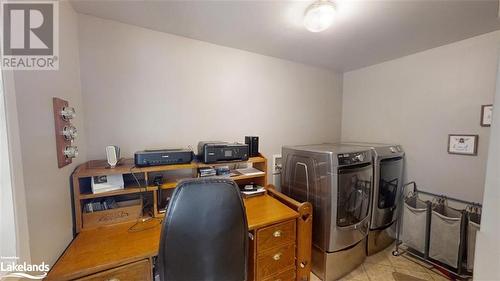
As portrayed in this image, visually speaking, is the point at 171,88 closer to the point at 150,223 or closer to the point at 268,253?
the point at 150,223

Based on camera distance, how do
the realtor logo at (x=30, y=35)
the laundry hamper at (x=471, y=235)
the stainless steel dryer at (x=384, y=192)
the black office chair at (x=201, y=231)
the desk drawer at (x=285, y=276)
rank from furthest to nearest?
the stainless steel dryer at (x=384, y=192), the laundry hamper at (x=471, y=235), the desk drawer at (x=285, y=276), the black office chair at (x=201, y=231), the realtor logo at (x=30, y=35)

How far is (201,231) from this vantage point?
0.99 m

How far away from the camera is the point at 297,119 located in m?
2.58

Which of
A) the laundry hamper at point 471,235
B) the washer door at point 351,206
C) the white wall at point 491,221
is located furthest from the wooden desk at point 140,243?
the laundry hamper at point 471,235

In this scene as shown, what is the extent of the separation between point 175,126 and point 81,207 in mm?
892

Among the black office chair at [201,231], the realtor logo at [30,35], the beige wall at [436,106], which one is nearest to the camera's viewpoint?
the realtor logo at [30,35]

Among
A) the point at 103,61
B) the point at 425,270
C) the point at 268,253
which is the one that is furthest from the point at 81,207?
the point at 425,270

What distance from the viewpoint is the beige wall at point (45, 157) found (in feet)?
2.69

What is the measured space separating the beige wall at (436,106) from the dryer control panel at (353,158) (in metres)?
0.79

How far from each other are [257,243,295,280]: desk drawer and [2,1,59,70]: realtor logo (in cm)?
168

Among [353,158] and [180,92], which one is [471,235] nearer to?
[353,158]

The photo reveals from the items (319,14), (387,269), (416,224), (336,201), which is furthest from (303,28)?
(387,269)

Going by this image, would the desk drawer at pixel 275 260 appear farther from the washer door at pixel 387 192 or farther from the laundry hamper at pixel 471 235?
the laundry hamper at pixel 471 235

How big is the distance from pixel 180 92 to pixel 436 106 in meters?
2.58
